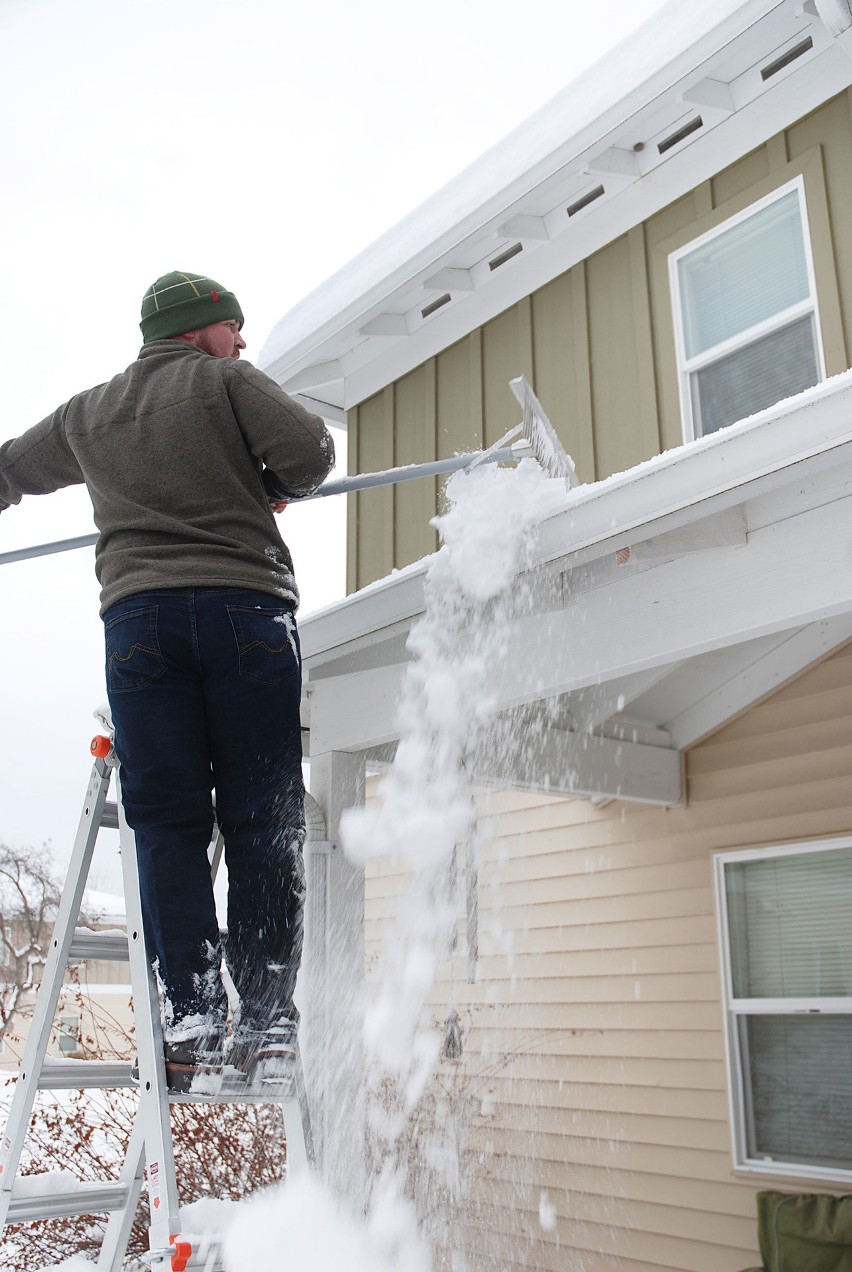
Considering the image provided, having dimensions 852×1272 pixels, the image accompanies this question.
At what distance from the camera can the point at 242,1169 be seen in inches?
202

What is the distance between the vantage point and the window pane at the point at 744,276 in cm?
431

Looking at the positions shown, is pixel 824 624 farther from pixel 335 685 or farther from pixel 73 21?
pixel 73 21

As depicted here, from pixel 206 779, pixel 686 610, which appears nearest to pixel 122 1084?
pixel 206 779

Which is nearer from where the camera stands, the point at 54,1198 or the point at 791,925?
the point at 54,1198

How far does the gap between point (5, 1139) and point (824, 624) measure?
11.7 ft

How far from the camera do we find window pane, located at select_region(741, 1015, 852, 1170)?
445 centimetres

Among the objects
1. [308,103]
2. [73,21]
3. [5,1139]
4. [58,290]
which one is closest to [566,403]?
[5,1139]

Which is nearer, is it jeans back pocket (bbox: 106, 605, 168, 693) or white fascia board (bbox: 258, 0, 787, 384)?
jeans back pocket (bbox: 106, 605, 168, 693)

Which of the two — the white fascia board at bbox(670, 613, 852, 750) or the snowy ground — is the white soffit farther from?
the snowy ground

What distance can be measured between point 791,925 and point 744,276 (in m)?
2.66

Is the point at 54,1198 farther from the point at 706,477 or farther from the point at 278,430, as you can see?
the point at 706,477

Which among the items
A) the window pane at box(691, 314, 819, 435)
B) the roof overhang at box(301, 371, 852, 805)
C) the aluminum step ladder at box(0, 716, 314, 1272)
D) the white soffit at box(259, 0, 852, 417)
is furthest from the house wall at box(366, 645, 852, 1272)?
the aluminum step ladder at box(0, 716, 314, 1272)

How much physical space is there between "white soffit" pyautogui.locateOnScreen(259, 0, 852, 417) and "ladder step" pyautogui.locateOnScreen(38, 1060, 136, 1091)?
386 cm

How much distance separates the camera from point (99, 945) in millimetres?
2764
